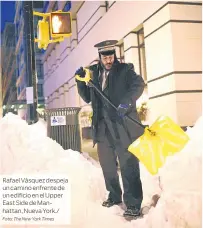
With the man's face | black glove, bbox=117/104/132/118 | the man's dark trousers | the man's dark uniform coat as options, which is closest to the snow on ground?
the man's dark trousers

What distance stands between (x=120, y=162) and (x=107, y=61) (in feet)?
3.08

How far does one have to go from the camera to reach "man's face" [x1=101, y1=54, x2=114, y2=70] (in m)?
2.73

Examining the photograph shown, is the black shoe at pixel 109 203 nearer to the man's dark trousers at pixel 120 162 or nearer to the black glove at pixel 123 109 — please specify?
the man's dark trousers at pixel 120 162

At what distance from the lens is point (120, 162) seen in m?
2.78

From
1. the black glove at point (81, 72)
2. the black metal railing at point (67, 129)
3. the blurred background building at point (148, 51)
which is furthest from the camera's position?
the blurred background building at point (148, 51)

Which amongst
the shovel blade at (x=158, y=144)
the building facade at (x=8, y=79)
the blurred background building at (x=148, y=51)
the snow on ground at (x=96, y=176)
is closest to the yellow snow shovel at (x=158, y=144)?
the shovel blade at (x=158, y=144)

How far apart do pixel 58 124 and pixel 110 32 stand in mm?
2348

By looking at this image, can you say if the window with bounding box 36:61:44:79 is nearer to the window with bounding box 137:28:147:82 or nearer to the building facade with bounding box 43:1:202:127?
the building facade with bounding box 43:1:202:127

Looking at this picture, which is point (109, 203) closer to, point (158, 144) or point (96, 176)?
point (96, 176)

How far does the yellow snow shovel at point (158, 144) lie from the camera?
2.54m

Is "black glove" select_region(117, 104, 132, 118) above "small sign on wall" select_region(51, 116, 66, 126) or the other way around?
above

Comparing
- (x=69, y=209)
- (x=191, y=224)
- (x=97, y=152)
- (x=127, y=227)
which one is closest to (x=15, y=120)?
(x=97, y=152)

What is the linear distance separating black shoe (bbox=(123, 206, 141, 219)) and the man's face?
129 centimetres

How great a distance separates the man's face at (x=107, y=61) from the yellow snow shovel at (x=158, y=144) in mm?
395
